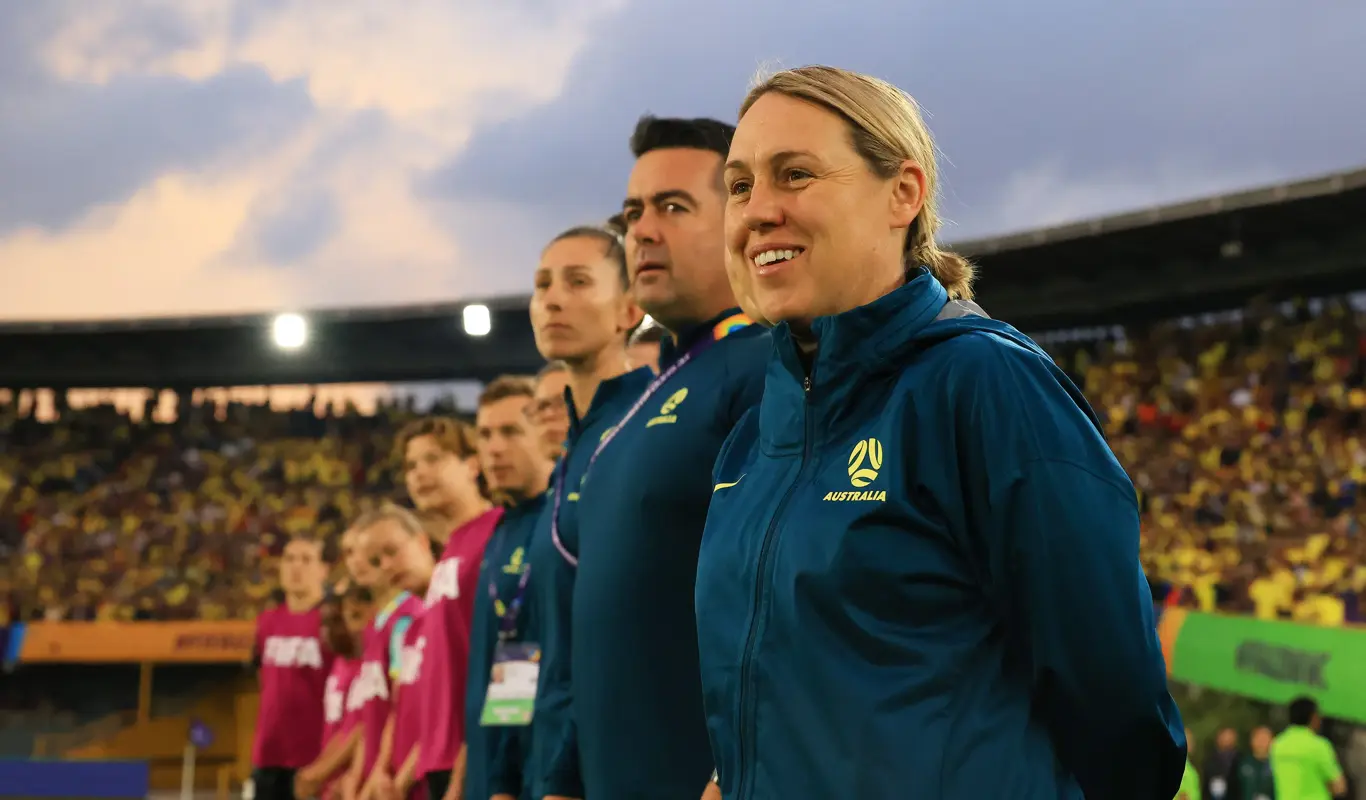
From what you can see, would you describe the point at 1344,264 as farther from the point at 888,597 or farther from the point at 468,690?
the point at 888,597

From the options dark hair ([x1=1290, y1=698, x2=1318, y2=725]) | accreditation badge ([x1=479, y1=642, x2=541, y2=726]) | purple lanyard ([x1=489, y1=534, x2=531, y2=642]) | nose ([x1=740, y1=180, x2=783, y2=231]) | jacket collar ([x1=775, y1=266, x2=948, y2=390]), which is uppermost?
nose ([x1=740, y1=180, x2=783, y2=231])

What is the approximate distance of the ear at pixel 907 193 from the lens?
2061 millimetres

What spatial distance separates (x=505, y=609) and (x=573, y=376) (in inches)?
42.2

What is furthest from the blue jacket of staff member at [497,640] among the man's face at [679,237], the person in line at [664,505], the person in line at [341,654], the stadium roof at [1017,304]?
the stadium roof at [1017,304]

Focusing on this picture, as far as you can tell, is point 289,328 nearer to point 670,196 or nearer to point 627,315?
point 627,315

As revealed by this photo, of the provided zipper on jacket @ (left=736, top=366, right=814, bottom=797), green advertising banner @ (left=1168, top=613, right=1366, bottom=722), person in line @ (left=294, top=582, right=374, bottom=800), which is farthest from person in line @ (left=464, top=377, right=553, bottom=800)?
green advertising banner @ (left=1168, top=613, right=1366, bottom=722)

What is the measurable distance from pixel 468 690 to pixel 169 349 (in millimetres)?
24969

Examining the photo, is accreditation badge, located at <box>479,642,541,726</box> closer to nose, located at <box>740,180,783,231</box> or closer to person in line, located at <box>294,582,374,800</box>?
nose, located at <box>740,180,783,231</box>

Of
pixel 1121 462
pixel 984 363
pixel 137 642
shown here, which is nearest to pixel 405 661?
pixel 984 363

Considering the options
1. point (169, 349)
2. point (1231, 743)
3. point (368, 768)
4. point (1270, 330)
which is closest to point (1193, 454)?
point (1270, 330)

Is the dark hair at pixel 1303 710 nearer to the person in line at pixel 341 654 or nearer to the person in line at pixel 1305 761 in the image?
the person in line at pixel 1305 761

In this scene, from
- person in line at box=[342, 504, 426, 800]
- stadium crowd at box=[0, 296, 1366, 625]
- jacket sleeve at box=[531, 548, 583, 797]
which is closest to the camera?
jacket sleeve at box=[531, 548, 583, 797]

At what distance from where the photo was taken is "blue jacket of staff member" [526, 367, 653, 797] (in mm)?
3391

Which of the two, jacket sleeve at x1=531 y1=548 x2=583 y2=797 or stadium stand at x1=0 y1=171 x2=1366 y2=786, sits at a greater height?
stadium stand at x1=0 y1=171 x2=1366 y2=786
